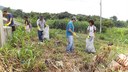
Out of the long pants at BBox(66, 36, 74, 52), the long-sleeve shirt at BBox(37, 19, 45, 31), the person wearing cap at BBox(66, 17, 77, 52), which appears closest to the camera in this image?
the person wearing cap at BBox(66, 17, 77, 52)

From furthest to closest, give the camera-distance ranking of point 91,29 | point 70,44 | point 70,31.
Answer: point 91,29, point 70,44, point 70,31

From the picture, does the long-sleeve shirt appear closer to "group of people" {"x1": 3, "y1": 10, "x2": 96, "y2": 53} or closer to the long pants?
"group of people" {"x1": 3, "y1": 10, "x2": 96, "y2": 53}

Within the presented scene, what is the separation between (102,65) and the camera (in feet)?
28.7

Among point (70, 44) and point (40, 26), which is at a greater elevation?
point (40, 26)

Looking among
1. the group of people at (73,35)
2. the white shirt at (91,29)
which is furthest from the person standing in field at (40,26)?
the white shirt at (91,29)

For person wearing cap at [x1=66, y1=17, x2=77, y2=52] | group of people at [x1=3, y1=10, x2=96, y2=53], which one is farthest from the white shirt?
person wearing cap at [x1=66, y1=17, x2=77, y2=52]

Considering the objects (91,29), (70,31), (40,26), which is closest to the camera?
(70,31)

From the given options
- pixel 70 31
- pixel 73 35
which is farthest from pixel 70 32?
pixel 73 35

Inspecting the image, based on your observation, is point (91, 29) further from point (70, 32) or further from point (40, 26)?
point (40, 26)

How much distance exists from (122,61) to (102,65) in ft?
1.80

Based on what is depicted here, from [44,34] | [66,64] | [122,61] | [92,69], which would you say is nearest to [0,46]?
[66,64]

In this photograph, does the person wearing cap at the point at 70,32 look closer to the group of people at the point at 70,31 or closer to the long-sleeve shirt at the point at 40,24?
the group of people at the point at 70,31

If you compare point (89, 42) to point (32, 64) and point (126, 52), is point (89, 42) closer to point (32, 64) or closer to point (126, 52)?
point (126, 52)

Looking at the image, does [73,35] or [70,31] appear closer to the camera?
[70,31]
